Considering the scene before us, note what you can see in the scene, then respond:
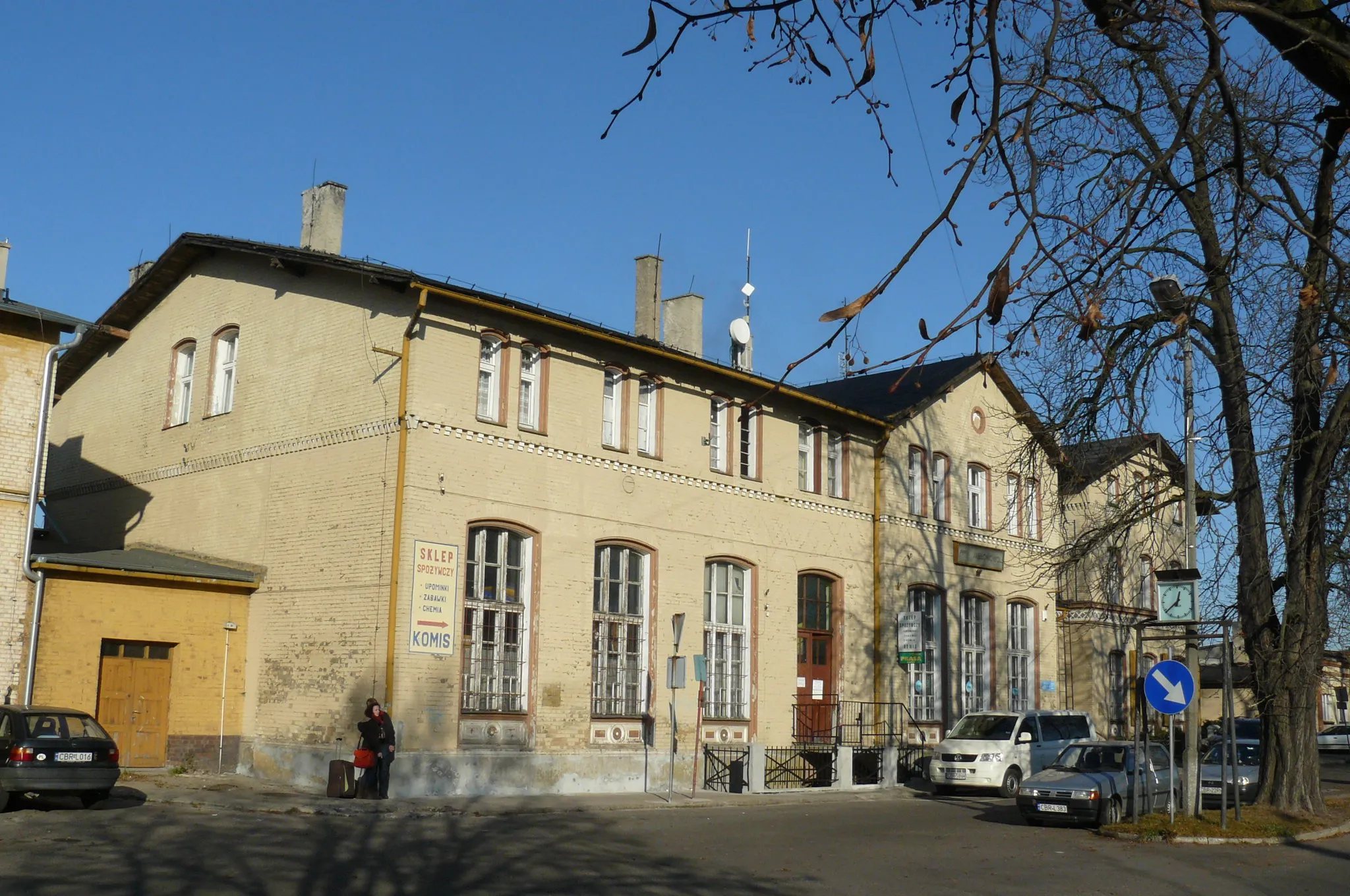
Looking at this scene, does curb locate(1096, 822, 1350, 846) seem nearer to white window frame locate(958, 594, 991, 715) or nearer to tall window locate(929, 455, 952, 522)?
white window frame locate(958, 594, 991, 715)

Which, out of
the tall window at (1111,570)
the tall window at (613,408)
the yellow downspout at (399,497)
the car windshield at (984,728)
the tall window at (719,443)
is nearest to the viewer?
the yellow downspout at (399,497)

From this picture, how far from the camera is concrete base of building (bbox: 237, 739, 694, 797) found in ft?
71.4

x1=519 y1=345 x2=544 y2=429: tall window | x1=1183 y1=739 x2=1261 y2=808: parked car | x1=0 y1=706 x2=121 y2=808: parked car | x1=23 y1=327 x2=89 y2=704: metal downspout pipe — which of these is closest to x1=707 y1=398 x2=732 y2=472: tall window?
x1=519 y1=345 x2=544 y2=429: tall window

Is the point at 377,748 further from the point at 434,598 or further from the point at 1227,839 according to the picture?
the point at 1227,839

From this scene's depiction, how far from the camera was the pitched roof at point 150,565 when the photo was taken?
22.6 m

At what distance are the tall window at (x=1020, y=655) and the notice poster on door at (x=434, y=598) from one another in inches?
784

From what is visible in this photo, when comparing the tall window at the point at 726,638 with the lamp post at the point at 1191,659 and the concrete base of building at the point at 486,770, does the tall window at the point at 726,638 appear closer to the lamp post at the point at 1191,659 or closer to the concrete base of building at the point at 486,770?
the concrete base of building at the point at 486,770

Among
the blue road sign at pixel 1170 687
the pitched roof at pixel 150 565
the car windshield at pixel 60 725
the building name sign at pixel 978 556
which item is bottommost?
the car windshield at pixel 60 725

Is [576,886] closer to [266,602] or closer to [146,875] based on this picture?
[146,875]

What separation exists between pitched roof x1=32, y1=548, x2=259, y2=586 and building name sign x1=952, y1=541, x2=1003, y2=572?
18463mm

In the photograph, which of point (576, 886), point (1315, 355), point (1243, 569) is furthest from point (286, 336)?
point (1315, 355)

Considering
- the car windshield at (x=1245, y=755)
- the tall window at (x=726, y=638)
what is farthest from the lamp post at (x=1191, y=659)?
the tall window at (x=726, y=638)

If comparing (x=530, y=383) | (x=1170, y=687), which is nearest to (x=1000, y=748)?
(x=1170, y=687)

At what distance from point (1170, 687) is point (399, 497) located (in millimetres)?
12411
